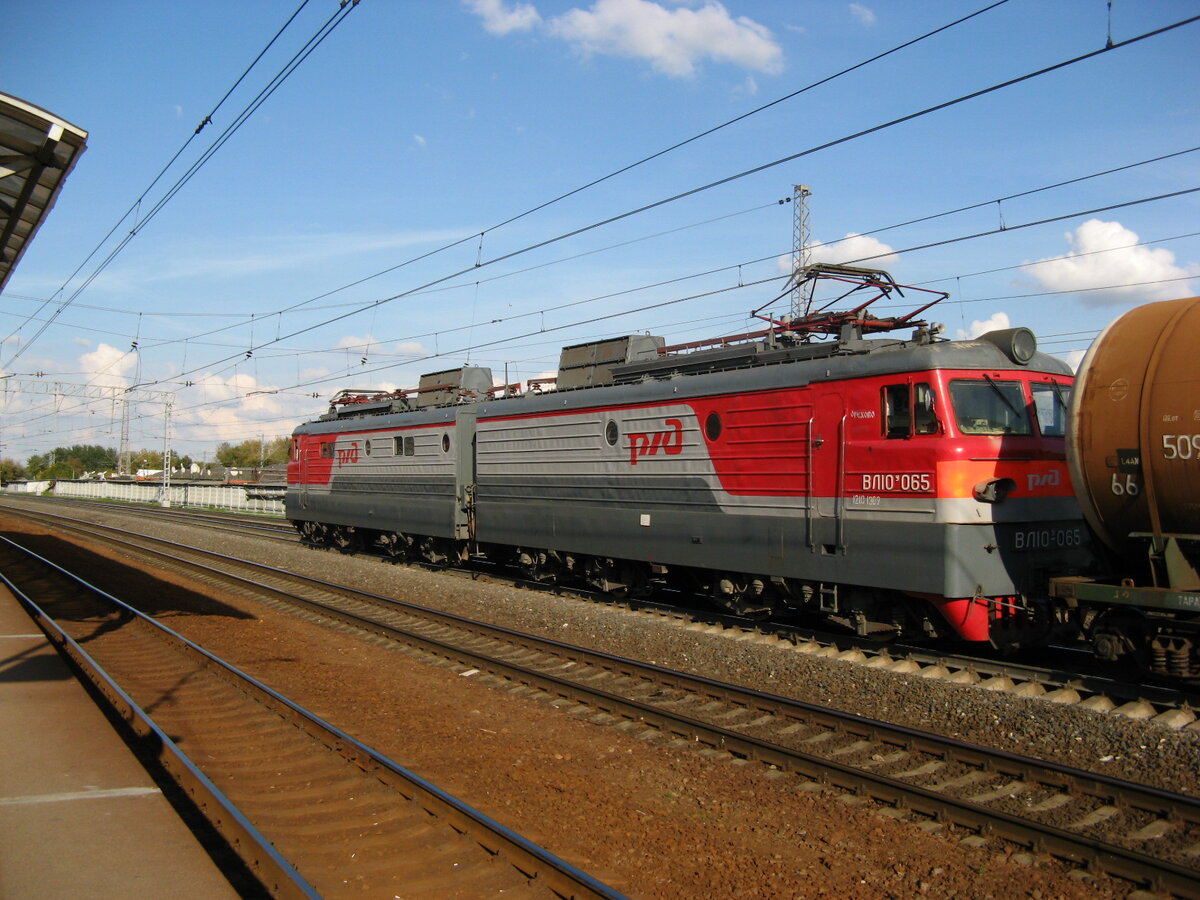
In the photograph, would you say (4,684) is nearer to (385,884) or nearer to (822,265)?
(385,884)

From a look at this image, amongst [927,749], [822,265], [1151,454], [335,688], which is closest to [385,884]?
[927,749]

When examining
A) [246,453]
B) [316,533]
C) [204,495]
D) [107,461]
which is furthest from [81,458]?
[316,533]

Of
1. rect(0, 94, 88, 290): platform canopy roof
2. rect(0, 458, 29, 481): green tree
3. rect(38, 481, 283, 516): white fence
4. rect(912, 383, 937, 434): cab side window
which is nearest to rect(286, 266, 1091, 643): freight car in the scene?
rect(912, 383, 937, 434): cab side window

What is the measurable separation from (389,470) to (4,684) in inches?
514

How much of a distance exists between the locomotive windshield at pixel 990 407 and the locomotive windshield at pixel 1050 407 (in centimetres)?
22

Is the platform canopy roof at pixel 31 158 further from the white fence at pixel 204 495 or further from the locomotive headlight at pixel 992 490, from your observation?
the white fence at pixel 204 495

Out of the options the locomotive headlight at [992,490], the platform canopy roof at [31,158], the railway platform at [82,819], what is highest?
the platform canopy roof at [31,158]

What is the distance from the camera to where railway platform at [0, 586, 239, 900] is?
5.07 meters

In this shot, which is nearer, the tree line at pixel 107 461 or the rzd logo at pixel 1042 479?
the rzd logo at pixel 1042 479

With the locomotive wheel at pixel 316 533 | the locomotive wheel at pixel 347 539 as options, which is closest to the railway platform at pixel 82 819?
the locomotive wheel at pixel 347 539

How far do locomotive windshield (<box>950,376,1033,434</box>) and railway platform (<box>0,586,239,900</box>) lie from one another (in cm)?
861

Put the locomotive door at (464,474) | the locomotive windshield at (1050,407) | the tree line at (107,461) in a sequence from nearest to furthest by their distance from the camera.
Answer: the locomotive windshield at (1050,407)
the locomotive door at (464,474)
the tree line at (107,461)

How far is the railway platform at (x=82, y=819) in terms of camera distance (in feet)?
16.6

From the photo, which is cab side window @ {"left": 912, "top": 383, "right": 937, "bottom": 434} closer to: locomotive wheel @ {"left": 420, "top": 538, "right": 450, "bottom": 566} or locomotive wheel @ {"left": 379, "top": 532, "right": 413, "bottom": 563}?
locomotive wheel @ {"left": 420, "top": 538, "right": 450, "bottom": 566}
